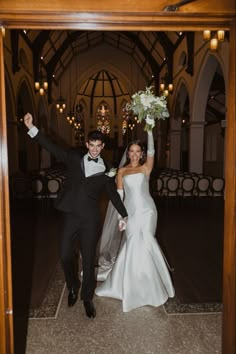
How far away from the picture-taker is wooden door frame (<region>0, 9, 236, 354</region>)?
1.88m

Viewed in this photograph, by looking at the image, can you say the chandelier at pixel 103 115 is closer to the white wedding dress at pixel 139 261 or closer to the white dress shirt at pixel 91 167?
the white wedding dress at pixel 139 261

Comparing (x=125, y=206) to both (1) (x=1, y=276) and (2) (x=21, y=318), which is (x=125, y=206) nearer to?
(2) (x=21, y=318)

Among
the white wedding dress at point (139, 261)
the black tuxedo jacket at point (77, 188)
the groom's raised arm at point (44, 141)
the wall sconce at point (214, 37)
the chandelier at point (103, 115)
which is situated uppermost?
Answer: the chandelier at point (103, 115)

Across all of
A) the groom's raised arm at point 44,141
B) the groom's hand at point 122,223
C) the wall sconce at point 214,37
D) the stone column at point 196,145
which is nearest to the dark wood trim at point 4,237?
the groom's raised arm at point 44,141

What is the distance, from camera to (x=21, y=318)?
10.6 feet

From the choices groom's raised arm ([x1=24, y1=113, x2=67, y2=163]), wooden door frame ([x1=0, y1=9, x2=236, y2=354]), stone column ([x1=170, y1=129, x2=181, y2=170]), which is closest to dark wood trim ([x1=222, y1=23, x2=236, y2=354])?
wooden door frame ([x1=0, y1=9, x2=236, y2=354])

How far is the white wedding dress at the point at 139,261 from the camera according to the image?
350cm

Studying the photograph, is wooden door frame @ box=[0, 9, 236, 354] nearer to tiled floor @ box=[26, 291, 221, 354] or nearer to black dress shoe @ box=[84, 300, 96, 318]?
tiled floor @ box=[26, 291, 221, 354]

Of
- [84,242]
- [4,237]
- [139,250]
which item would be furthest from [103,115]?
[4,237]

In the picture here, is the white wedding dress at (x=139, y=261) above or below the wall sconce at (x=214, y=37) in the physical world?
below

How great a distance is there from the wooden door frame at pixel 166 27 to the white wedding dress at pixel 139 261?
1.56 metres

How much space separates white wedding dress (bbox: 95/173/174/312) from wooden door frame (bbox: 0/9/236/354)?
1.56 meters

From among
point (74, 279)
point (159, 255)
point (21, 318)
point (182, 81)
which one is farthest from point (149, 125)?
Result: point (182, 81)

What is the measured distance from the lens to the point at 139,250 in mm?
3602
